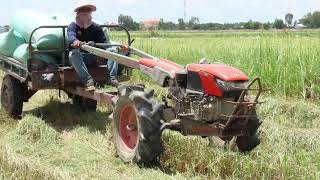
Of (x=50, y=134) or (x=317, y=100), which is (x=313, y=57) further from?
(x=50, y=134)

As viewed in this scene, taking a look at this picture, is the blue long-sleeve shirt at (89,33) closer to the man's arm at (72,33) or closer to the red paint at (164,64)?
the man's arm at (72,33)

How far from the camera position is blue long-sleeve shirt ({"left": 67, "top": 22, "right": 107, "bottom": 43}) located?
24.0 ft

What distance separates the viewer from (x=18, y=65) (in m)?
7.85

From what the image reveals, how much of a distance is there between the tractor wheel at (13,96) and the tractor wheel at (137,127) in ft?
9.22

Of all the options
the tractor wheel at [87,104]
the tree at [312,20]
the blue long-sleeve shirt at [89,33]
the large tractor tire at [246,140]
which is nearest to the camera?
the large tractor tire at [246,140]

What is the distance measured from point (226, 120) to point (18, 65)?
4.02 m

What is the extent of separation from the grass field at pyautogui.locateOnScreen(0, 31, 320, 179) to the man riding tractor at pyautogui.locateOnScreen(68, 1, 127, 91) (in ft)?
2.19

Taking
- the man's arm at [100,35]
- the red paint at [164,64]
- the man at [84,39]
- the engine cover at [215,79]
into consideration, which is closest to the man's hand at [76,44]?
the man at [84,39]

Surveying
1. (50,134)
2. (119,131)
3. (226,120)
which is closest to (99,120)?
(50,134)

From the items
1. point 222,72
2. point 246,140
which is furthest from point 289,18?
point 222,72

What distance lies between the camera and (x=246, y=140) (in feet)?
17.7

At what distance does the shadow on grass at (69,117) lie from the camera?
738 centimetres

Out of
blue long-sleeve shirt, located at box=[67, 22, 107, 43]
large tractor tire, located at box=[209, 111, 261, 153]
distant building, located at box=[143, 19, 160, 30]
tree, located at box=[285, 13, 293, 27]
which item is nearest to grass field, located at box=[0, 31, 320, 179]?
large tractor tire, located at box=[209, 111, 261, 153]

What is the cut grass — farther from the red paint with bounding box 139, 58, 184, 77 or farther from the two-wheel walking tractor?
the red paint with bounding box 139, 58, 184, 77
